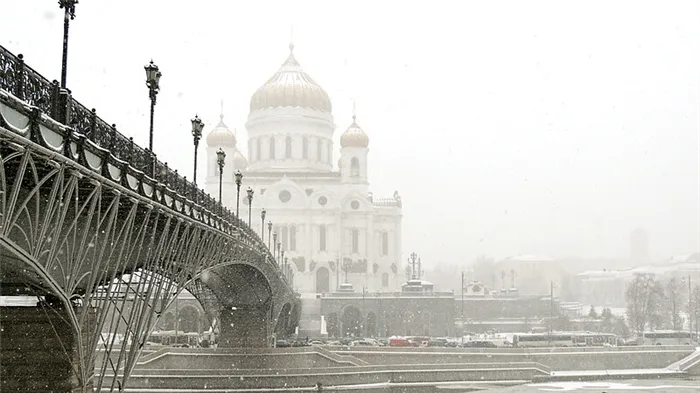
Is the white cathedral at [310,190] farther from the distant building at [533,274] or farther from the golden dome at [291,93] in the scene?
the distant building at [533,274]

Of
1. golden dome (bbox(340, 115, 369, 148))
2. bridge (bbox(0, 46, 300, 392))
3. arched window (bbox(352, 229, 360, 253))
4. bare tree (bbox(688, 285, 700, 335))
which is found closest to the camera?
bridge (bbox(0, 46, 300, 392))

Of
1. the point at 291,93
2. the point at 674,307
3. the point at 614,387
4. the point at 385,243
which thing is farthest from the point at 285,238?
the point at 614,387

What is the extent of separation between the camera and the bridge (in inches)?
393

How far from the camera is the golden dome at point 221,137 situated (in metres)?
85.0

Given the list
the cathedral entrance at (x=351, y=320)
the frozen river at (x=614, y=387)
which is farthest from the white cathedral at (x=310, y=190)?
the frozen river at (x=614, y=387)

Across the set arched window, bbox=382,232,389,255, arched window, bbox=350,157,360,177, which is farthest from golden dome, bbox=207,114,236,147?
arched window, bbox=382,232,389,255

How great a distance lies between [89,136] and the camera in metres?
12.7

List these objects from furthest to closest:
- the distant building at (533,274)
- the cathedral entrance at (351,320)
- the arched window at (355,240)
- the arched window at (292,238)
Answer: the distant building at (533,274) < the arched window at (355,240) < the arched window at (292,238) < the cathedral entrance at (351,320)

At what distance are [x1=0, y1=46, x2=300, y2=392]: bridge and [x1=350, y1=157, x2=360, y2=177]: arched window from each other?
5550 cm

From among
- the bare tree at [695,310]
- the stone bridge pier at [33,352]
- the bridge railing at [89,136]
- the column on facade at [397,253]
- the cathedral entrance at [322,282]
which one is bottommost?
the stone bridge pier at [33,352]

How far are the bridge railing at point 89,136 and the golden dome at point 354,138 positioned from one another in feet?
218

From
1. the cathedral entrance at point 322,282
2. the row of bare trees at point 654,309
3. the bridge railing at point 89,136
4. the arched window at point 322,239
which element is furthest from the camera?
the arched window at point 322,239

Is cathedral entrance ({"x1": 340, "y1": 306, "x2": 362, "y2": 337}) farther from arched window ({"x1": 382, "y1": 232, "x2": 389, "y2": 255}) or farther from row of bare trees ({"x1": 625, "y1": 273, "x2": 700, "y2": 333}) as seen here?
row of bare trees ({"x1": 625, "y1": 273, "x2": 700, "y2": 333})

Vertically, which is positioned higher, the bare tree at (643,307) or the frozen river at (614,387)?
the bare tree at (643,307)
